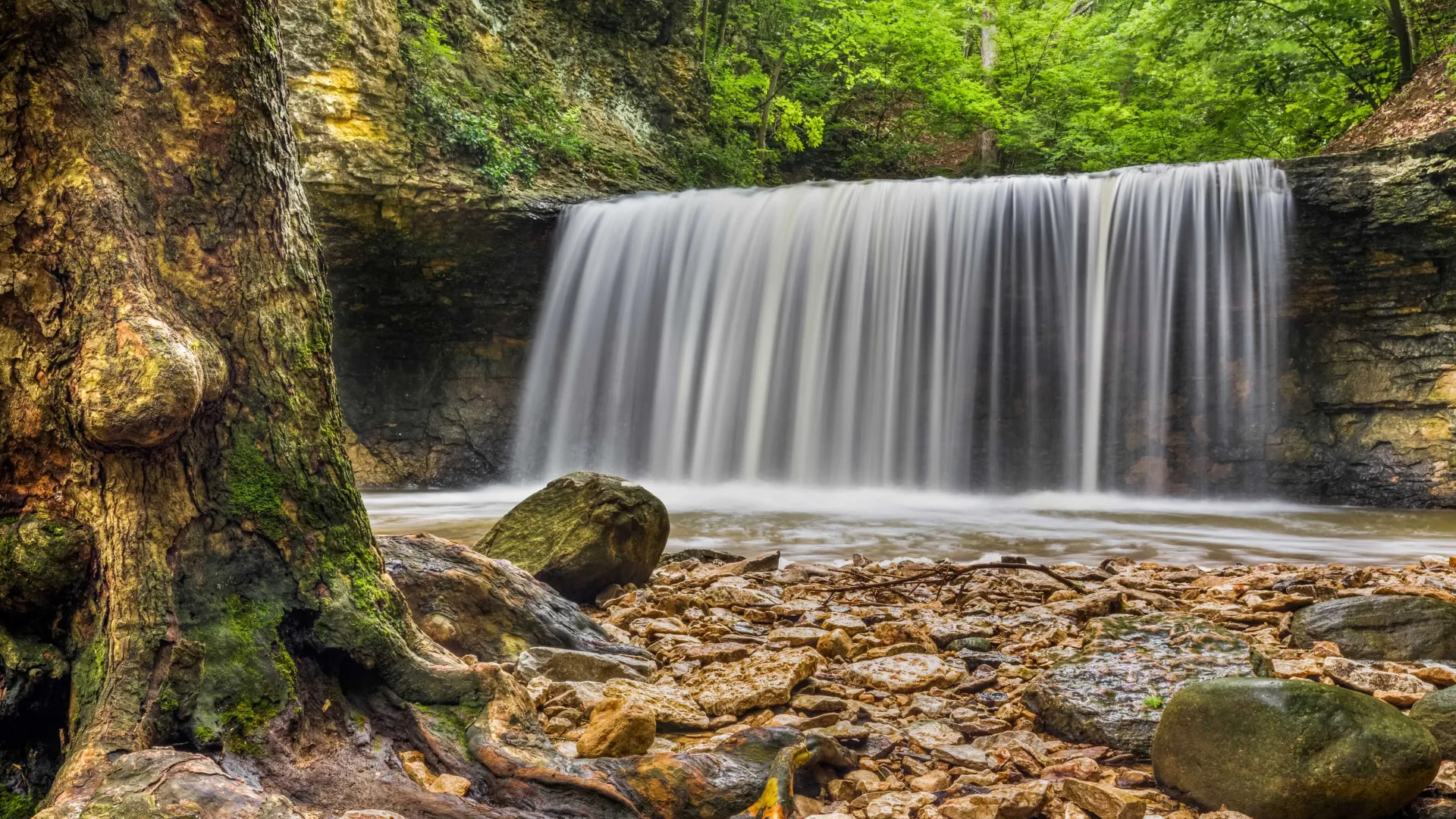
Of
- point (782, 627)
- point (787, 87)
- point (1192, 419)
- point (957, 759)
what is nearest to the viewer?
point (957, 759)

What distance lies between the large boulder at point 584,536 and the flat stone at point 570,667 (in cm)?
136

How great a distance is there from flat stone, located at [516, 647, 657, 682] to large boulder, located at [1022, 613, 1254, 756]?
1.26m

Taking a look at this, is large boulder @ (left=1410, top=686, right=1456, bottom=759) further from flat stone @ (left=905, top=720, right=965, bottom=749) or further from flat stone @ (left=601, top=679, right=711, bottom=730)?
flat stone @ (left=601, top=679, right=711, bottom=730)

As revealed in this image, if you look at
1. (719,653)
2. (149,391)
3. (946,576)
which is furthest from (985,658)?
(149,391)

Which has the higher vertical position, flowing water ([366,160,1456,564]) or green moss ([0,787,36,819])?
flowing water ([366,160,1456,564])

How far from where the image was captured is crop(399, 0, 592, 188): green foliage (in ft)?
39.1

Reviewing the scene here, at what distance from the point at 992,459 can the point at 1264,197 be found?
425 cm

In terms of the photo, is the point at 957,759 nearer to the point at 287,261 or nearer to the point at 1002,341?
the point at 287,261

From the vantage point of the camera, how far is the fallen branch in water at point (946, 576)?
4.50m

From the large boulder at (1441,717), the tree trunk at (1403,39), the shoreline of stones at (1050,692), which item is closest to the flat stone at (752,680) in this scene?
the shoreline of stones at (1050,692)

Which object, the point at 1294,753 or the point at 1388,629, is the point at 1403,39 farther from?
the point at 1294,753

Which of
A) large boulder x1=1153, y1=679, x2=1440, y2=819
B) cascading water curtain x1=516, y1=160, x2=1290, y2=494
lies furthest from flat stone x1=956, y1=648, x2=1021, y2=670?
cascading water curtain x1=516, y1=160, x2=1290, y2=494

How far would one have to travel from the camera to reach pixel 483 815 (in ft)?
5.40

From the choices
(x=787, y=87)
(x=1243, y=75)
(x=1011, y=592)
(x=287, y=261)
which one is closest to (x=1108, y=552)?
(x=1011, y=592)
